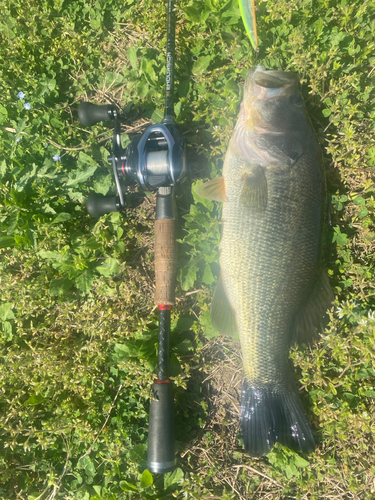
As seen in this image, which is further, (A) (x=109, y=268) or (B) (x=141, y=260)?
(B) (x=141, y=260)

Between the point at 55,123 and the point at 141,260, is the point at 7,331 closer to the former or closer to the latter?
the point at 141,260

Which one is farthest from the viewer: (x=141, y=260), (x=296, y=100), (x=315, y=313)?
(x=141, y=260)

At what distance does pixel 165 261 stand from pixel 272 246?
789mm

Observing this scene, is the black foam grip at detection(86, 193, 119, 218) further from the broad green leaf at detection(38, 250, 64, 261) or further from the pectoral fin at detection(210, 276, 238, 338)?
the pectoral fin at detection(210, 276, 238, 338)

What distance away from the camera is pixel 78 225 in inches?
107

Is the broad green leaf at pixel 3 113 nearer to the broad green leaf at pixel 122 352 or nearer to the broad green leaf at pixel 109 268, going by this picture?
the broad green leaf at pixel 109 268

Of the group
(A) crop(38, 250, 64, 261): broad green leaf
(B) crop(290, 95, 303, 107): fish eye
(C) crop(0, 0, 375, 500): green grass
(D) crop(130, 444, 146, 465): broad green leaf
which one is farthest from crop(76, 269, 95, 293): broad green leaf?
(B) crop(290, 95, 303, 107): fish eye

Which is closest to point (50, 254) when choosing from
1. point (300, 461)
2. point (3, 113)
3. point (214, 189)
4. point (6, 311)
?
point (6, 311)

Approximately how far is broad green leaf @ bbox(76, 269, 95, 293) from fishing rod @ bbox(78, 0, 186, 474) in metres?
0.54

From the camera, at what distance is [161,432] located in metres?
2.16

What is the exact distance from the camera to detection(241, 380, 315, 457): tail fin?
2215 millimetres

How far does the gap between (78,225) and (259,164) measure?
5.26 ft

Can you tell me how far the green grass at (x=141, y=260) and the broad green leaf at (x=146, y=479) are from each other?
1 centimetres

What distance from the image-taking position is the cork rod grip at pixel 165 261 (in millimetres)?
2311
